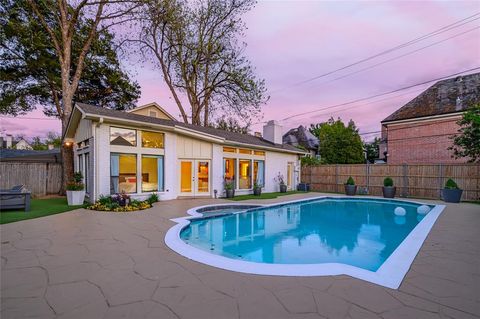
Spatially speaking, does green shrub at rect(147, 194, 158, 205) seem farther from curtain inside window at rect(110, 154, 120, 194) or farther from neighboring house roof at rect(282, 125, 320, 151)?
neighboring house roof at rect(282, 125, 320, 151)

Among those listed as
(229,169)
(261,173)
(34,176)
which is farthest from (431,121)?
(34,176)

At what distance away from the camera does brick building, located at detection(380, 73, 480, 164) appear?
54.3 ft

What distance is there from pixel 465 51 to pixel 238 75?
1330cm

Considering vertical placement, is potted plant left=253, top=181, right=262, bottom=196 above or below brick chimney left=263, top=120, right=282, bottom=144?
below

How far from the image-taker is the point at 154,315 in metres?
2.23

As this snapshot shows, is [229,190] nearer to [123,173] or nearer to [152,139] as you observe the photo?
[152,139]

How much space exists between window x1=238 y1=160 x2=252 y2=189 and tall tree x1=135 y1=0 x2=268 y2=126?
6.83 meters

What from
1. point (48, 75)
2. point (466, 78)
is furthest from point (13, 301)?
point (466, 78)

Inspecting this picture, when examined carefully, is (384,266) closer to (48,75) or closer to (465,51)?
(465,51)

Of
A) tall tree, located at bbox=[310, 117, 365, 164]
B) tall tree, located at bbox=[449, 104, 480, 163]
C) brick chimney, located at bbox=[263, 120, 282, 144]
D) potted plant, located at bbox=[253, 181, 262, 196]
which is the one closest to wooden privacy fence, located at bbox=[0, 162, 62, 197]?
potted plant, located at bbox=[253, 181, 262, 196]

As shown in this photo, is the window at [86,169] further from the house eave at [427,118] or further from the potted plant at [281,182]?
the house eave at [427,118]

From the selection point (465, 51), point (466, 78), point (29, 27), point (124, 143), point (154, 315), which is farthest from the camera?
point (466, 78)

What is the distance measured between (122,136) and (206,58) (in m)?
12.1

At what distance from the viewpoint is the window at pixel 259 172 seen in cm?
1448
